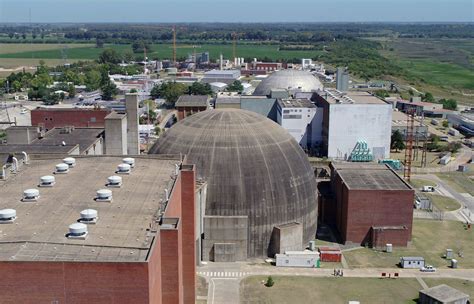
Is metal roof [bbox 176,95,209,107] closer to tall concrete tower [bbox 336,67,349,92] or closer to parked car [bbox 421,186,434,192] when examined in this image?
tall concrete tower [bbox 336,67,349,92]

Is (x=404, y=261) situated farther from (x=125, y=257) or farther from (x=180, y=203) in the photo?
(x=125, y=257)

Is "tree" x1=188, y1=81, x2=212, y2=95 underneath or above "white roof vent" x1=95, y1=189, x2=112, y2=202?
underneath

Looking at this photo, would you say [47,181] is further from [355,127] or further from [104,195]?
[355,127]

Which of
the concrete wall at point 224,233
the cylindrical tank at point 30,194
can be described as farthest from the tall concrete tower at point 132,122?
the cylindrical tank at point 30,194

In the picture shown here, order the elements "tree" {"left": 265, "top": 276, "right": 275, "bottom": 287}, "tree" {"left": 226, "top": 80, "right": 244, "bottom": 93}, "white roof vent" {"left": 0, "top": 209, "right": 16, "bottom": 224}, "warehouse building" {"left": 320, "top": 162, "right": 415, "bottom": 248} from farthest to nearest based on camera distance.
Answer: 1. "tree" {"left": 226, "top": 80, "right": 244, "bottom": 93}
2. "warehouse building" {"left": 320, "top": 162, "right": 415, "bottom": 248}
3. "tree" {"left": 265, "top": 276, "right": 275, "bottom": 287}
4. "white roof vent" {"left": 0, "top": 209, "right": 16, "bottom": 224}

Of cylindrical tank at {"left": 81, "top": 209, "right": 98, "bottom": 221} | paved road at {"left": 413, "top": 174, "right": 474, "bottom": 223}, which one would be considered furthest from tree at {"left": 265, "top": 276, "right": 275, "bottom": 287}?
paved road at {"left": 413, "top": 174, "right": 474, "bottom": 223}

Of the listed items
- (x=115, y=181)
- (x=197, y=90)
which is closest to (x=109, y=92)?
(x=197, y=90)

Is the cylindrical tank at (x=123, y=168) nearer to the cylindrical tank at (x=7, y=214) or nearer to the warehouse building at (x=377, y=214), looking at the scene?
the cylindrical tank at (x=7, y=214)
